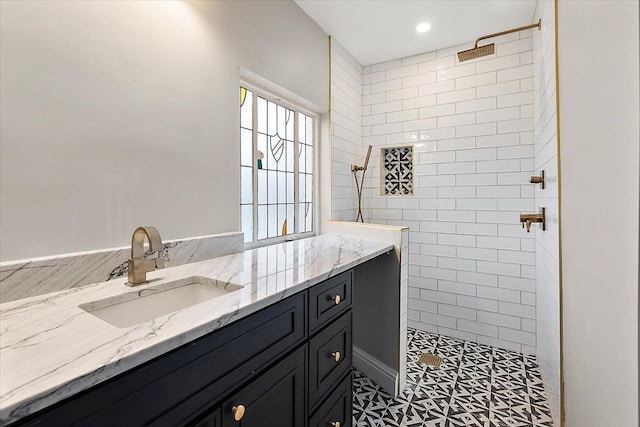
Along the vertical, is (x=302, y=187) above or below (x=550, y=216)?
above

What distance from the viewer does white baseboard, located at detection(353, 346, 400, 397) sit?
199cm

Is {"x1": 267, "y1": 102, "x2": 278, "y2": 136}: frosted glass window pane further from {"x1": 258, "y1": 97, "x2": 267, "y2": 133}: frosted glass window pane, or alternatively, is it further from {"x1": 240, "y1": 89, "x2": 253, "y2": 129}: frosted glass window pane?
{"x1": 240, "y1": 89, "x2": 253, "y2": 129}: frosted glass window pane

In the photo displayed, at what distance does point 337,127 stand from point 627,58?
2.26 meters

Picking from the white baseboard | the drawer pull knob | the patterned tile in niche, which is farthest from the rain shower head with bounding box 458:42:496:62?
the drawer pull knob

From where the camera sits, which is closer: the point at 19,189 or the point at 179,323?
the point at 179,323

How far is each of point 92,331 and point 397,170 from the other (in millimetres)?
2802

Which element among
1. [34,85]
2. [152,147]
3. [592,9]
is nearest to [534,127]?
[592,9]

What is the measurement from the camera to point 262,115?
7.14 feet

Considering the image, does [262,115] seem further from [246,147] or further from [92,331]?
[92,331]

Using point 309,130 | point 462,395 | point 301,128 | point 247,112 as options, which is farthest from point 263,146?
point 462,395

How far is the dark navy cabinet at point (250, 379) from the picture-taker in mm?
595

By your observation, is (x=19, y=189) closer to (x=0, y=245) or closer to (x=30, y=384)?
(x=0, y=245)

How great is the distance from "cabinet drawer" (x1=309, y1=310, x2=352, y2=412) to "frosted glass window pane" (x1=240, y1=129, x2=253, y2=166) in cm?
117

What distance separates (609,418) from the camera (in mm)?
720
